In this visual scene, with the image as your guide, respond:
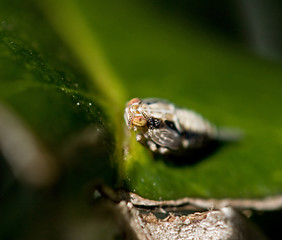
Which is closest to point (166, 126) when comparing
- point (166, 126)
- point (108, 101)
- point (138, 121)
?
point (166, 126)

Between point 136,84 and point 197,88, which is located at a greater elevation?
point 136,84

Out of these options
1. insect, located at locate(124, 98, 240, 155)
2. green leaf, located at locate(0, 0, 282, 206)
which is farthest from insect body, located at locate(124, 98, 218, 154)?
green leaf, located at locate(0, 0, 282, 206)

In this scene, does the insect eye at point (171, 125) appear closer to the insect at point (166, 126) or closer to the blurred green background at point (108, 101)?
the insect at point (166, 126)

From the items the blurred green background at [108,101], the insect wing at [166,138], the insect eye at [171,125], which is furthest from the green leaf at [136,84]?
the insect eye at [171,125]

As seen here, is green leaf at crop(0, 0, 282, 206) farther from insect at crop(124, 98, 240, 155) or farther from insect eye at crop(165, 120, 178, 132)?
insect eye at crop(165, 120, 178, 132)

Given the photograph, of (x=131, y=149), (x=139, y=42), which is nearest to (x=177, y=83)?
(x=139, y=42)

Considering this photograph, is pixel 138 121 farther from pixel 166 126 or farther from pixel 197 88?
pixel 197 88
